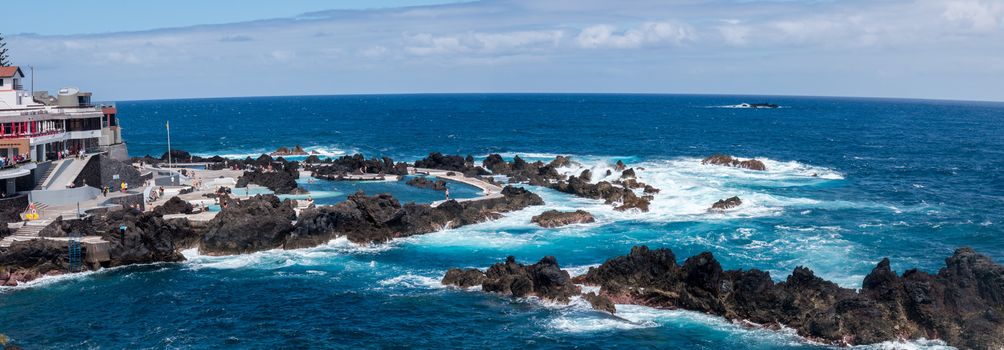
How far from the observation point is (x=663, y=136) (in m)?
168

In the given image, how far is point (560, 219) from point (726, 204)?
1619cm

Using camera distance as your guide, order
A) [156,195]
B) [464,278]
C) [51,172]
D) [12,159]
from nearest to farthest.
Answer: [464,278] < [12,159] < [51,172] < [156,195]

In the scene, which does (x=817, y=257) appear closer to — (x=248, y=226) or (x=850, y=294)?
(x=850, y=294)

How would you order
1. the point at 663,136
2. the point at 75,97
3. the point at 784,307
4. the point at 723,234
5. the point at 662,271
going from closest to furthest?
the point at 784,307 < the point at 662,271 < the point at 723,234 < the point at 75,97 < the point at 663,136

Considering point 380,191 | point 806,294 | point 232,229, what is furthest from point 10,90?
point 806,294

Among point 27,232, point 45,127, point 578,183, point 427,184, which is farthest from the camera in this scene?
point 427,184

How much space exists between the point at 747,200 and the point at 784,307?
122 feet

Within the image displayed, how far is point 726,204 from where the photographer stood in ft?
243

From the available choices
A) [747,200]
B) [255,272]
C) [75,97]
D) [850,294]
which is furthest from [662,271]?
[75,97]

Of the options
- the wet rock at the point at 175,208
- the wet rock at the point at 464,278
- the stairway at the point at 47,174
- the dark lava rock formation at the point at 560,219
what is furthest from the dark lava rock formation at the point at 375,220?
the stairway at the point at 47,174

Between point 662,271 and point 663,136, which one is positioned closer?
point 662,271

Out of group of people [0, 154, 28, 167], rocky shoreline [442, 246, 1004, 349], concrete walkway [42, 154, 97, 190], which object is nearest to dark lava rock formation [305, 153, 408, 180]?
concrete walkway [42, 154, 97, 190]

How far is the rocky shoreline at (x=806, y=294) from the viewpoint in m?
39.9

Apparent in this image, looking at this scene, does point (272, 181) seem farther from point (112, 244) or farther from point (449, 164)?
point (112, 244)
